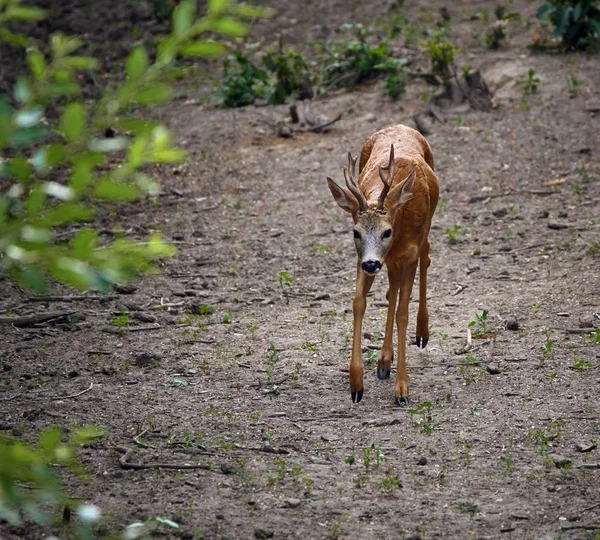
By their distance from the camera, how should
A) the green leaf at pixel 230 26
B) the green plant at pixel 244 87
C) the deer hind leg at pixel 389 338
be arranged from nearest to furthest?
the green leaf at pixel 230 26, the deer hind leg at pixel 389 338, the green plant at pixel 244 87

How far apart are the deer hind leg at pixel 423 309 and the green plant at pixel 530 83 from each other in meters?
6.07

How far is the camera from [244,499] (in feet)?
18.7

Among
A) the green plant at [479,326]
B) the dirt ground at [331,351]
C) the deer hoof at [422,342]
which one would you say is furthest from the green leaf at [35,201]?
the green plant at [479,326]

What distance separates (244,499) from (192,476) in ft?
1.35

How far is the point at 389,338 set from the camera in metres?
7.63

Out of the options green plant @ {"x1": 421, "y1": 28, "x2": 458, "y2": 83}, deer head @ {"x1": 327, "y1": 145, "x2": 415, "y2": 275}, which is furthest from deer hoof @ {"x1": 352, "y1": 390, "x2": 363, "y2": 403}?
green plant @ {"x1": 421, "y1": 28, "x2": 458, "y2": 83}

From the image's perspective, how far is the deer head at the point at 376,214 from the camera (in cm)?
691

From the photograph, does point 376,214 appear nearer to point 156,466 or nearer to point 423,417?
point 423,417

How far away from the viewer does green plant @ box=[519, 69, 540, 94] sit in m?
13.6

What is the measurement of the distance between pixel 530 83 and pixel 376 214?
7531 millimetres

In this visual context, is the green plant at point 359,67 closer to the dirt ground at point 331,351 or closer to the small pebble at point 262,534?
the dirt ground at point 331,351

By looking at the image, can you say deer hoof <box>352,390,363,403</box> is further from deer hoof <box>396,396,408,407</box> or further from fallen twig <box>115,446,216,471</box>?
fallen twig <box>115,446,216,471</box>

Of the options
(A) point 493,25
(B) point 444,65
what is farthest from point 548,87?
(A) point 493,25

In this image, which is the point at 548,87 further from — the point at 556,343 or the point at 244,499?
the point at 244,499
